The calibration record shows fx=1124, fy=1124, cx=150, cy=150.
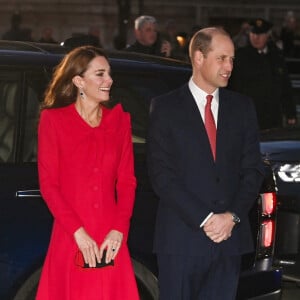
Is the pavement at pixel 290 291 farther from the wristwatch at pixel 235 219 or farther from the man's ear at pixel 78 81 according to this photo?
the man's ear at pixel 78 81

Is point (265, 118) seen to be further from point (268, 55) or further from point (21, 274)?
point (21, 274)

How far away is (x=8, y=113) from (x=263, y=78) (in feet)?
17.2

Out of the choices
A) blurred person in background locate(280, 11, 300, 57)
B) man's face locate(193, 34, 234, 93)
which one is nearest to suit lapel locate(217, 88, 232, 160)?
man's face locate(193, 34, 234, 93)

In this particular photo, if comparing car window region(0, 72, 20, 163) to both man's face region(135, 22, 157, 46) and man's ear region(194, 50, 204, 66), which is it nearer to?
man's ear region(194, 50, 204, 66)

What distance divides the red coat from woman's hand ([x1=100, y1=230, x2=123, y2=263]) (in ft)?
0.10

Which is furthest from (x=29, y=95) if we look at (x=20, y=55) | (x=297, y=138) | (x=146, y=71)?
(x=297, y=138)

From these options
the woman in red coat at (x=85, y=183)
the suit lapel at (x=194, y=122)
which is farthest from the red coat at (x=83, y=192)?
the suit lapel at (x=194, y=122)

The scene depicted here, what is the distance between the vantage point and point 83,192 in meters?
4.77

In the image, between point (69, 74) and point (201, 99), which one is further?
point (201, 99)

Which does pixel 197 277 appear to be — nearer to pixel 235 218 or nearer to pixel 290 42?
pixel 235 218

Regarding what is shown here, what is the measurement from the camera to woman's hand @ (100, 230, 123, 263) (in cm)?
474

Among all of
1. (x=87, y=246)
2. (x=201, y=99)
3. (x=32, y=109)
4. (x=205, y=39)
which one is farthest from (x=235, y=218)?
(x=32, y=109)

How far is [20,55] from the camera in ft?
18.7

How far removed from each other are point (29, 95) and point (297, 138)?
2749mm
